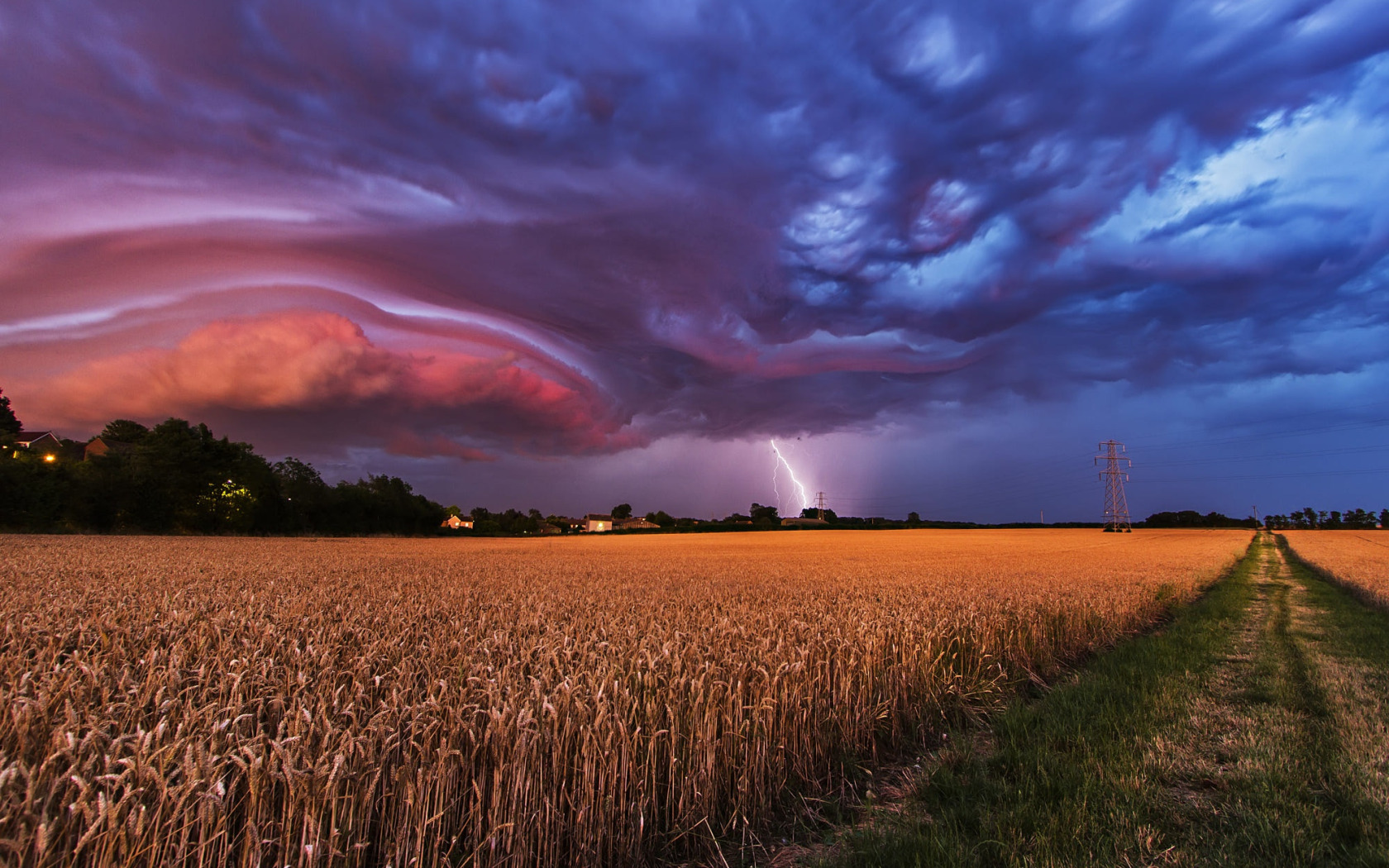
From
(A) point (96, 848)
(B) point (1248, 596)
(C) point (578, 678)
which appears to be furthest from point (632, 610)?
(B) point (1248, 596)

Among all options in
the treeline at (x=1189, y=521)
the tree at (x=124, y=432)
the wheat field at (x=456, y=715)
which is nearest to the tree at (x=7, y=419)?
the tree at (x=124, y=432)

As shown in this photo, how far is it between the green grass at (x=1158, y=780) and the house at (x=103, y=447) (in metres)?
80.9

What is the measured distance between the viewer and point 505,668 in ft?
15.5

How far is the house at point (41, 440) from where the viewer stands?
77.1 metres

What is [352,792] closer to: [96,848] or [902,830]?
[96,848]

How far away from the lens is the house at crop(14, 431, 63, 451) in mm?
77125

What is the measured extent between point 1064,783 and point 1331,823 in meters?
1.74

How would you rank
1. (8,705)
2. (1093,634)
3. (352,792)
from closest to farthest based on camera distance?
(352,792), (8,705), (1093,634)

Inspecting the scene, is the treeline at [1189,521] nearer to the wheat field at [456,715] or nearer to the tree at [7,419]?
the wheat field at [456,715]

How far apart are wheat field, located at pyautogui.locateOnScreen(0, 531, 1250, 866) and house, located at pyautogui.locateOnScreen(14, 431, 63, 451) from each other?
99928mm

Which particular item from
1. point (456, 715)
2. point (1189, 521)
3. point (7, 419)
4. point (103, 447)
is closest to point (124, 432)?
point (103, 447)

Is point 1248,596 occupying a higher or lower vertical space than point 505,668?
lower

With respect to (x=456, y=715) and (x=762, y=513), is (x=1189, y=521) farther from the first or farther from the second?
(x=456, y=715)

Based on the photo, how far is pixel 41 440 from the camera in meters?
80.3
